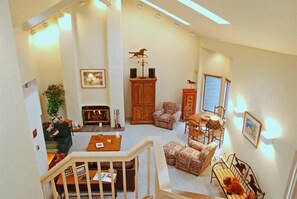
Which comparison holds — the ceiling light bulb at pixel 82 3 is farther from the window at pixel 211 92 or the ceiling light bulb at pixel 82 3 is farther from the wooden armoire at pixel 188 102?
the window at pixel 211 92

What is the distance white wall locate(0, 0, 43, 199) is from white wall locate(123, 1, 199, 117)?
7.70 metres

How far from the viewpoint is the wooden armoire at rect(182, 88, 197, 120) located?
919 cm

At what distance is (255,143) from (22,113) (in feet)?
15.7

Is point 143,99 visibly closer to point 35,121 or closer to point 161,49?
point 161,49

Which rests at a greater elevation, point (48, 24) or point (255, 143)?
point (48, 24)

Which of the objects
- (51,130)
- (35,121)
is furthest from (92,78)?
(35,121)

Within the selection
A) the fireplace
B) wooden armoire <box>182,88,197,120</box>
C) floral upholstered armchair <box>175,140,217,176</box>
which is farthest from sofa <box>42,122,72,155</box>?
wooden armoire <box>182,88,197,120</box>

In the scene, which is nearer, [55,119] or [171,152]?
[171,152]

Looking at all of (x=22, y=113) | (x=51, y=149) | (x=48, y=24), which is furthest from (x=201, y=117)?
(x=22, y=113)

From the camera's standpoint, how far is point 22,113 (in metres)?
1.71

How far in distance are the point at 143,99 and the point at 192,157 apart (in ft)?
11.2

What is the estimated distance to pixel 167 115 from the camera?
30.1 ft

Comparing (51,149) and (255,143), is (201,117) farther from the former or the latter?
(51,149)

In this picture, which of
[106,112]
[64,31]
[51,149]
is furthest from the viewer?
[106,112]
